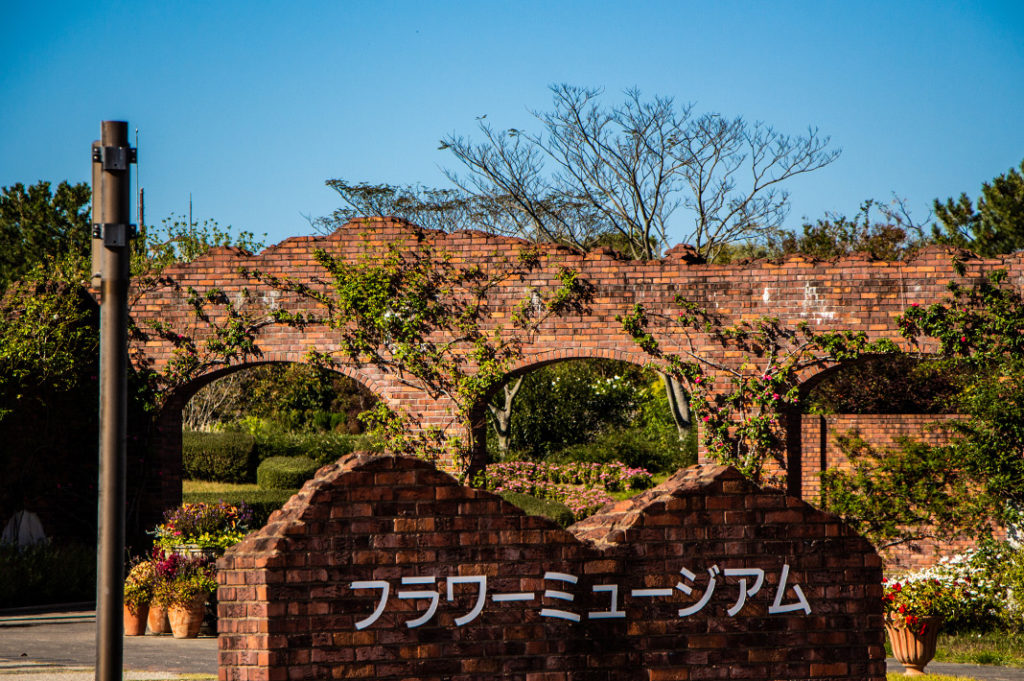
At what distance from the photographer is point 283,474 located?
2481 cm

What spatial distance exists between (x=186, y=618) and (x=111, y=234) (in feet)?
21.3

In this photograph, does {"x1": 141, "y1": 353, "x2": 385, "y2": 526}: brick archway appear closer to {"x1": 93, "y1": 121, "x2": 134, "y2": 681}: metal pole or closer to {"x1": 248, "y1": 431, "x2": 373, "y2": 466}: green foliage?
{"x1": 93, "y1": 121, "x2": 134, "y2": 681}: metal pole

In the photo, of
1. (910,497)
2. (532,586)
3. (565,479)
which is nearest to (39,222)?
(565,479)

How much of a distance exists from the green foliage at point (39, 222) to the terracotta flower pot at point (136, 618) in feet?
83.2

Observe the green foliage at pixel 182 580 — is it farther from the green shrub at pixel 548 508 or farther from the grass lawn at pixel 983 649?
the green shrub at pixel 548 508

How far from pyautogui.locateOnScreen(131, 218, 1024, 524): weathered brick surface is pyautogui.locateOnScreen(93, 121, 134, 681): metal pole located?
28.7 ft

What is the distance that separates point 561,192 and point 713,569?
25.5 metres

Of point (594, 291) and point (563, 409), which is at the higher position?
point (594, 291)

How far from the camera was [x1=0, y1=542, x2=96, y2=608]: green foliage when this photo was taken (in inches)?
496

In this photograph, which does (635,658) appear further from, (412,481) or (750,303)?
(750,303)

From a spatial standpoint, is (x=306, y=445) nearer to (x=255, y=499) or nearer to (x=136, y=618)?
(x=255, y=499)

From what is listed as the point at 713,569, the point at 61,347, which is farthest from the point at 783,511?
the point at 61,347

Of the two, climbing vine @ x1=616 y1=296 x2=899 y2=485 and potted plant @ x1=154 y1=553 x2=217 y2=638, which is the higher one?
climbing vine @ x1=616 y1=296 x2=899 y2=485

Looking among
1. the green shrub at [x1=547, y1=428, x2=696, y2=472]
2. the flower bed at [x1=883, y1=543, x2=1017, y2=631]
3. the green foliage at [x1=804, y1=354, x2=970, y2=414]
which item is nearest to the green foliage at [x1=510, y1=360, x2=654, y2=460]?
the green shrub at [x1=547, y1=428, x2=696, y2=472]
